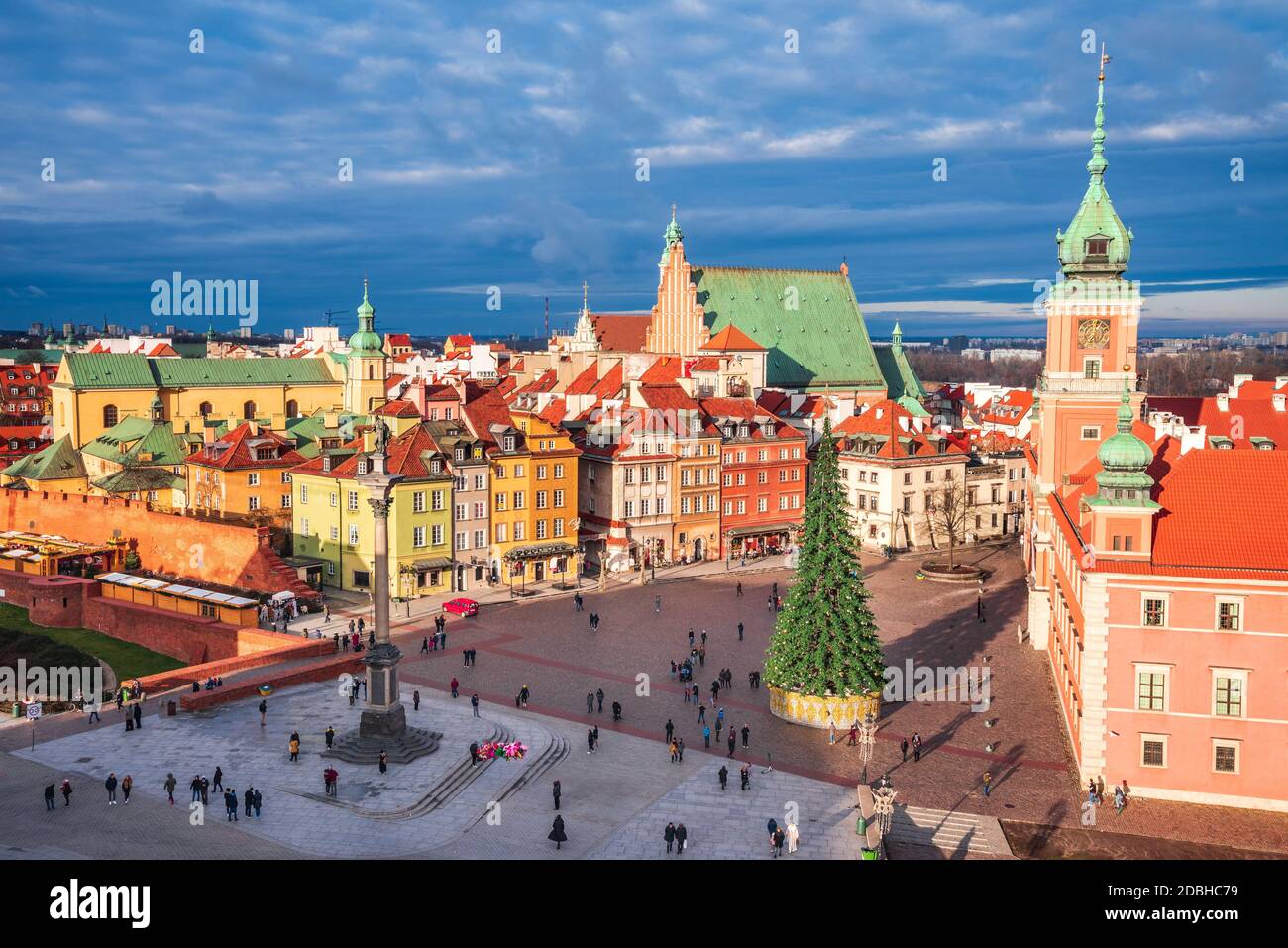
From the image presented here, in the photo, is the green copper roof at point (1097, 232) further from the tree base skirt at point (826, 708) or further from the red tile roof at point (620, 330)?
the red tile roof at point (620, 330)

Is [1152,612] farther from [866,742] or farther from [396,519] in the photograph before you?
[396,519]

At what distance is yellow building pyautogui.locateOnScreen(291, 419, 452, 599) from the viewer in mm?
61188

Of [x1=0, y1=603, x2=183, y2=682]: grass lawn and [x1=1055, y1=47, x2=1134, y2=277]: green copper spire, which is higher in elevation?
[x1=1055, y1=47, x2=1134, y2=277]: green copper spire

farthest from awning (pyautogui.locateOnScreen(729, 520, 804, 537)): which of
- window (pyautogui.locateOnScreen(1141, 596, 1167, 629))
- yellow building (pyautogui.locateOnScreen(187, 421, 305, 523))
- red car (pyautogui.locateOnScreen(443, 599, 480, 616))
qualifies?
window (pyautogui.locateOnScreen(1141, 596, 1167, 629))

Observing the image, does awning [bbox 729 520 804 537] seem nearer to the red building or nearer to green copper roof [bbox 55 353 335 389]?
the red building

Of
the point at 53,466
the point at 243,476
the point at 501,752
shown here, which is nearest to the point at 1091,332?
the point at 501,752

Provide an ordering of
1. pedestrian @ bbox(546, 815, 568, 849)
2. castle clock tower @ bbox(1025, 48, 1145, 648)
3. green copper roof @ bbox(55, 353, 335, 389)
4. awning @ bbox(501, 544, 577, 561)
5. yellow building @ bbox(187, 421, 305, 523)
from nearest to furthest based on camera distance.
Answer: pedestrian @ bbox(546, 815, 568, 849), castle clock tower @ bbox(1025, 48, 1145, 648), awning @ bbox(501, 544, 577, 561), yellow building @ bbox(187, 421, 305, 523), green copper roof @ bbox(55, 353, 335, 389)

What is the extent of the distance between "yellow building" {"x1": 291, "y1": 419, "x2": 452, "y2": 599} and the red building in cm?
2003

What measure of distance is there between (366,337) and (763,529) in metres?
35.7

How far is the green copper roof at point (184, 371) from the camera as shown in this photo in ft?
299

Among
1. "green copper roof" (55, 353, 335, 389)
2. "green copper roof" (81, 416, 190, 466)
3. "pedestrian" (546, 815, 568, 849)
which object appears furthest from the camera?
"green copper roof" (55, 353, 335, 389)

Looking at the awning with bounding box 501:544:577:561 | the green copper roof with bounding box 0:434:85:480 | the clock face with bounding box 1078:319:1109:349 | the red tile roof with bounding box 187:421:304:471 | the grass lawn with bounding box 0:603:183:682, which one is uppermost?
the clock face with bounding box 1078:319:1109:349

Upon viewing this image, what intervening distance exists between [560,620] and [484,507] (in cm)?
1032

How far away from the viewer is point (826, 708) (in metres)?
41.0
